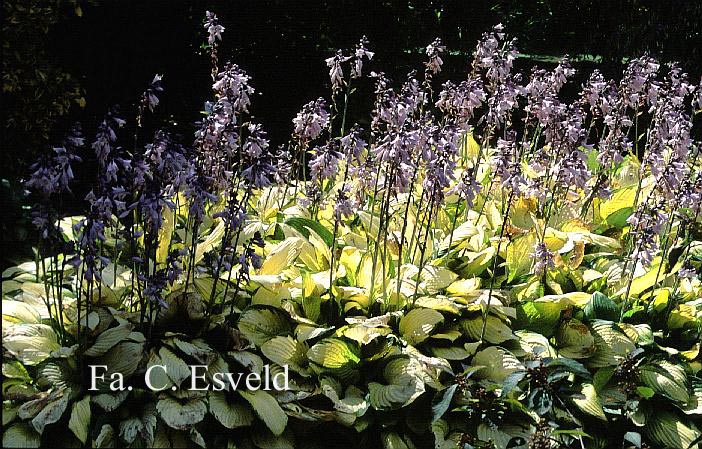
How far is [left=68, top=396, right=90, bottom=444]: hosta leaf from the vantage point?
8.68 ft

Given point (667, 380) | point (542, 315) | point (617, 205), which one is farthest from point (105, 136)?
point (617, 205)

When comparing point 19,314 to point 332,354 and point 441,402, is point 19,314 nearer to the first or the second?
point 332,354

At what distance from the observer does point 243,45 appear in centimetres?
859

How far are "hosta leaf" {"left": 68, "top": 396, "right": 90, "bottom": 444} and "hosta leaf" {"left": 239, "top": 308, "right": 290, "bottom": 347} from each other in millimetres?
666

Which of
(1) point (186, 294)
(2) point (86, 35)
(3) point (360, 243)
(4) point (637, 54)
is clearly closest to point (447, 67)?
(4) point (637, 54)

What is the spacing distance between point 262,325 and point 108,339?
595 millimetres

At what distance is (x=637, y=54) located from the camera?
1062 cm

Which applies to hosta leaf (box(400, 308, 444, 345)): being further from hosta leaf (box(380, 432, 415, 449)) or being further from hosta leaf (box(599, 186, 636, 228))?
hosta leaf (box(599, 186, 636, 228))

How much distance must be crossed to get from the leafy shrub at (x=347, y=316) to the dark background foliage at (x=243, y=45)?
4.91 feet

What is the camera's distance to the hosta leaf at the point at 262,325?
10.5ft

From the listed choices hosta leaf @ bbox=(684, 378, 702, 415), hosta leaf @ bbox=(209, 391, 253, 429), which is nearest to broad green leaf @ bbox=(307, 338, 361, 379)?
hosta leaf @ bbox=(209, 391, 253, 429)

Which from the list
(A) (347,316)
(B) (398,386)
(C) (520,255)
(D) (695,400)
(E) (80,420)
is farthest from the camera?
(C) (520,255)

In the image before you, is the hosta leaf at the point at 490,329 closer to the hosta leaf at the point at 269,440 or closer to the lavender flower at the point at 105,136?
the hosta leaf at the point at 269,440

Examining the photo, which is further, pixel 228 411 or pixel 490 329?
pixel 490 329
